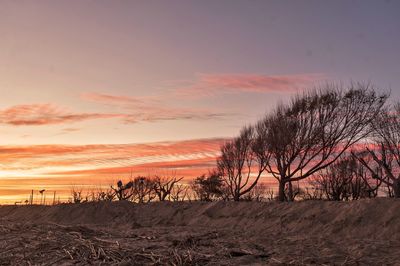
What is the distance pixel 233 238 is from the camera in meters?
10.1

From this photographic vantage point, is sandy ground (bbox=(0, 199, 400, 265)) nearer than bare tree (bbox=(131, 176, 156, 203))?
Yes

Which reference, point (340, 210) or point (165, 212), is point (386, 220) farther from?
point (165, 212)

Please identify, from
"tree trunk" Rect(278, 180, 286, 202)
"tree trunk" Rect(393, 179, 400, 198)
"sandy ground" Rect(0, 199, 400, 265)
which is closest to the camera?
"sandy ground" Rect(0, 199, 400, 265)

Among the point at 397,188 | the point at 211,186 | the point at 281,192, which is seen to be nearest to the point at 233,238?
the point at 281,192

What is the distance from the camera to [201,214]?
18.1 meters

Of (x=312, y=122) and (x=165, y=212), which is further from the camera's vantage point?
(x=312, y=122)

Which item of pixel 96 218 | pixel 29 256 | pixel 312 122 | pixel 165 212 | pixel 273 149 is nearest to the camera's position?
pixel 29 256

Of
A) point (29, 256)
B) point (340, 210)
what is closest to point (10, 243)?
point (29, 256)

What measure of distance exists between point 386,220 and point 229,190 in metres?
35.1

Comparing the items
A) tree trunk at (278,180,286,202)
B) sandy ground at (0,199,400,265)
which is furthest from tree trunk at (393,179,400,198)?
sandy ground at (0,199,400,265)

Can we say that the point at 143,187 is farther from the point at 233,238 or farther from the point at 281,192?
the point at 233,238

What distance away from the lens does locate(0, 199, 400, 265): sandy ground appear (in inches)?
292

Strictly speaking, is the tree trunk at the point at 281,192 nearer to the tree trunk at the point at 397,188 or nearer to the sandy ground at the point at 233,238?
the tree trunk at the point at 397,188

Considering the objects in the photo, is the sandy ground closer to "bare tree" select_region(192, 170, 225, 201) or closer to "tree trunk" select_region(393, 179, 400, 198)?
"tree trunk" select_region(393, 179, 400, 198)
